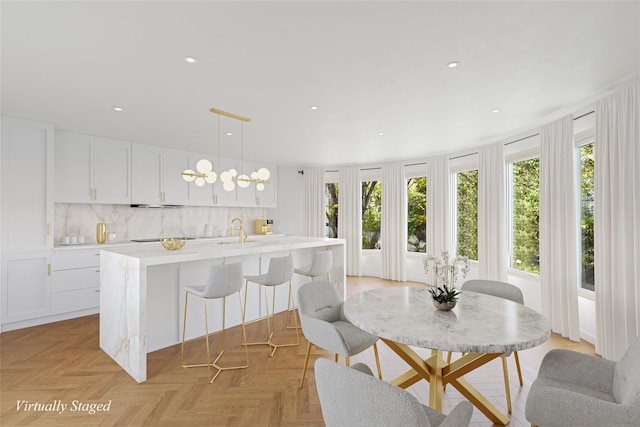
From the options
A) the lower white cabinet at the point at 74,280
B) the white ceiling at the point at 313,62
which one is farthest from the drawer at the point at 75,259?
the white ceiling at the point at 313,62

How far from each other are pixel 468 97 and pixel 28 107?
182 inches

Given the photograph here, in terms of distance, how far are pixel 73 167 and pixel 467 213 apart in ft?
20.7

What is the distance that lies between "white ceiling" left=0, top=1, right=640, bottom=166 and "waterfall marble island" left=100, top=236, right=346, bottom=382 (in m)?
1.55

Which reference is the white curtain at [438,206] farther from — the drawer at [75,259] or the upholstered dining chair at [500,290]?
the drawer at [75,259]

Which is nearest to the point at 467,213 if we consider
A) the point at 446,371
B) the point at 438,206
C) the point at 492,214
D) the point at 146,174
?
the point at 438,206

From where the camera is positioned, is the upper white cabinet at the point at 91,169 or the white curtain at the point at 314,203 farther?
the white curtain at the point at 314,203

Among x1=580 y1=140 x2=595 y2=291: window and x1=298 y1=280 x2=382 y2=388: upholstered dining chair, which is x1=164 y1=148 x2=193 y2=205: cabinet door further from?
x1=580 y1=140 x2=595 y2=291: window

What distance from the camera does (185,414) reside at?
2.17m

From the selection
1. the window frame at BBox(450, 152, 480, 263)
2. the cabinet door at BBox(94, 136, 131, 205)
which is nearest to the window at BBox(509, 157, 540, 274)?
the window frame at BBox(450, 152, 480, 263)

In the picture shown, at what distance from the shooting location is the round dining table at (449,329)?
1513 mm

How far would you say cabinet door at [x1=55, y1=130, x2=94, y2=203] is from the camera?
14.0 feet

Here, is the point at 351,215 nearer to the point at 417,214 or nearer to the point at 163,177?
the point at 417,214

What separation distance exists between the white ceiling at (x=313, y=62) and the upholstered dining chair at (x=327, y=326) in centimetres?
176

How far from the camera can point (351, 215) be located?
7.11m
